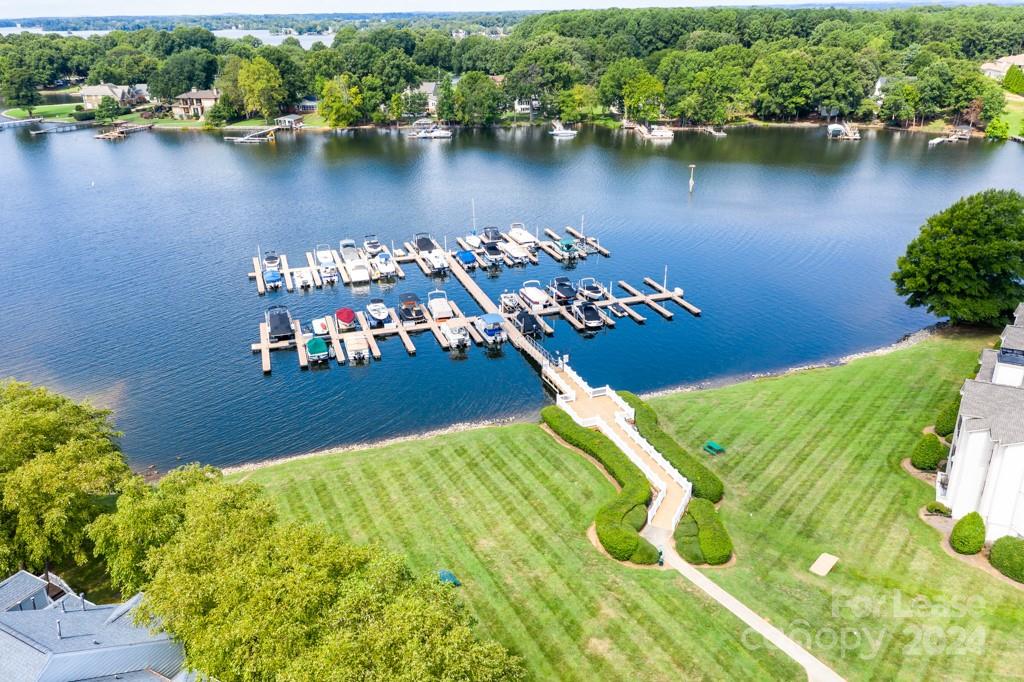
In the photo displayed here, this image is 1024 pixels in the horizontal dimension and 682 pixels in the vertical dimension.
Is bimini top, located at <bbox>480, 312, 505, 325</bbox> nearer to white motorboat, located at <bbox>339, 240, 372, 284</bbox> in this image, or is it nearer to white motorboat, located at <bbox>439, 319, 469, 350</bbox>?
white motorboat, located at <bbox>439, 319, 469, 350</bbox>

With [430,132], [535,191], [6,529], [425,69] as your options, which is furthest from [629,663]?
[425,69]

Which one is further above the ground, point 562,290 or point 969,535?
point 562,290

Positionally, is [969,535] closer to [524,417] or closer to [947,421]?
[947,421]

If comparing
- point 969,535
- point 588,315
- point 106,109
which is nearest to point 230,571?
point 969,535

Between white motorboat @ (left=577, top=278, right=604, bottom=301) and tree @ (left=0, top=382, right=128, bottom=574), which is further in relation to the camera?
white motorboat @ (left=577, top=278, right=604, bottom=301)

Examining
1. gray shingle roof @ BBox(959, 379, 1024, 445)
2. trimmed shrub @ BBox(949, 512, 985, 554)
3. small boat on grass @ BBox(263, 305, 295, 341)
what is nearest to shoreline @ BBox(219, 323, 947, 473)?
small boat on grass @ BBox(263, 305, 295, 341)

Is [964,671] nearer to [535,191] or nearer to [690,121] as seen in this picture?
[535,191]

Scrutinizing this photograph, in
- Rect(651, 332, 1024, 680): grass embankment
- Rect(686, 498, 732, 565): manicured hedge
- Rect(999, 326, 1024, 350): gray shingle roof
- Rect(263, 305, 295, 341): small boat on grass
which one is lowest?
Rect(651, 332, 1024, 680): grass embankment
